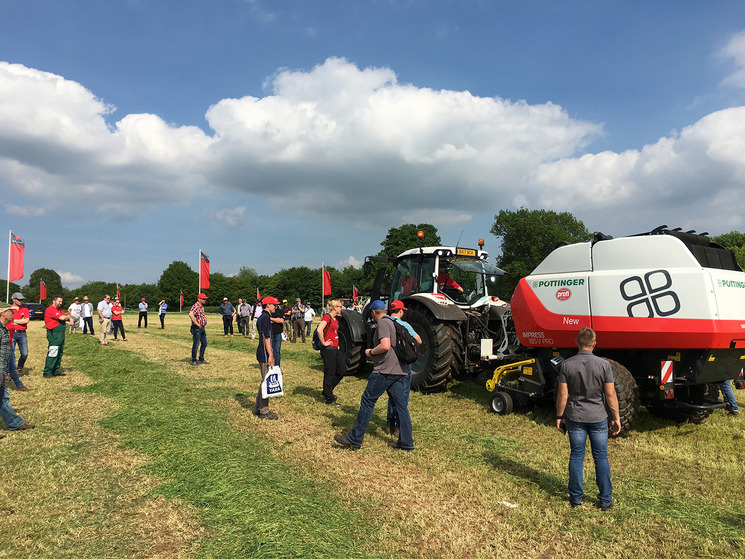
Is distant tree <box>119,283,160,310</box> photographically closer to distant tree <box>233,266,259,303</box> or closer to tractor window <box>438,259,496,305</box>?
distant tree <box>233,266,259,303</box>

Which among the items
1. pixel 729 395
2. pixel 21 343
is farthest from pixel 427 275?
pixel 21 343

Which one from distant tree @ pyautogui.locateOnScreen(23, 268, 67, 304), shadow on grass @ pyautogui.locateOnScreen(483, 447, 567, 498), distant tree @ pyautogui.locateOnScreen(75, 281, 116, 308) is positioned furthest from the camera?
distant tree @ pyautogui.locateOnScreen(75, 281, 116, 308)

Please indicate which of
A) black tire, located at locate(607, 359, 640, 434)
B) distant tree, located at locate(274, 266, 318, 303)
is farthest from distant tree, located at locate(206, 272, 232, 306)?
black tire, located at locate(607, 359, 640, 434)

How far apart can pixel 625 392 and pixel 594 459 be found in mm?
1892

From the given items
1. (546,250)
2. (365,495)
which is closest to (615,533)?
(365,495)

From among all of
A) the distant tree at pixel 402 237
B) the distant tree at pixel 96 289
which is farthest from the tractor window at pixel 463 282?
the distant tree at pixel 96 289

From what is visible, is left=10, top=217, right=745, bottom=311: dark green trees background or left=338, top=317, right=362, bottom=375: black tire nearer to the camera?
left=338, top=317, right=362, bottom=375: black tire

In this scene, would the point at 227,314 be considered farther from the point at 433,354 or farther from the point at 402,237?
the point at 402,237

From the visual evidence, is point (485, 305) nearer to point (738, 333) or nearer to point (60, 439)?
point (738, 333)

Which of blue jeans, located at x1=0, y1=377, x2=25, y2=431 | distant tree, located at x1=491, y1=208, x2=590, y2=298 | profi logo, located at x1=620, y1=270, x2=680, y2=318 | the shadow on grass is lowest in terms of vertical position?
the shadow on grass

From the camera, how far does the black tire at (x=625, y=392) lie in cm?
544

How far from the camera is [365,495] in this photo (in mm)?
4141

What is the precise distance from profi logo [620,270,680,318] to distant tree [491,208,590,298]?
1317 inches

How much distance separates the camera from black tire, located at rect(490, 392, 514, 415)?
272 inches
